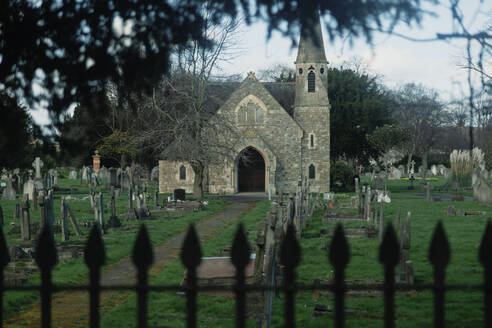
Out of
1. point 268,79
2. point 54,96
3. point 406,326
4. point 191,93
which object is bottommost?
point 406,326

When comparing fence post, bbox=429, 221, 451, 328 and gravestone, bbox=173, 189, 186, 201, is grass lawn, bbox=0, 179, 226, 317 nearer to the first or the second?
gravestone, bbox=173, 189, 186, 201

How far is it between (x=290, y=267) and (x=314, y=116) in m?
31.9

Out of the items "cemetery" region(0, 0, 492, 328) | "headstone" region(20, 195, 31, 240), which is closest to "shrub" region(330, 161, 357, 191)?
"cemetery" region(0, 0, 492, 328)

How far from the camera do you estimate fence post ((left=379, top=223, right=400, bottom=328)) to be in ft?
7.56

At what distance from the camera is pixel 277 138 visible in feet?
108

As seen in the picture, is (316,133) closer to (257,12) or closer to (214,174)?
(214,174)

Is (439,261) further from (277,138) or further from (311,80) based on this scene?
(311,80)

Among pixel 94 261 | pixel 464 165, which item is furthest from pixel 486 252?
pixel 464 165

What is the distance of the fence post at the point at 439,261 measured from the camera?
231 centimetres

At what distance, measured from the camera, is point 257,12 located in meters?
3.77

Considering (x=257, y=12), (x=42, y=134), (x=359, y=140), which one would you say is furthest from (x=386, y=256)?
(x=359, y=140)

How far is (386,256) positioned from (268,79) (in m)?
59.9

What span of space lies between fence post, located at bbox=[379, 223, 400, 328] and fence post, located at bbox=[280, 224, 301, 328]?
Answer: 0.41 m

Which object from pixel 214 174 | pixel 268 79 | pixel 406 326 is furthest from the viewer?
pixel 268 79
